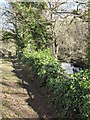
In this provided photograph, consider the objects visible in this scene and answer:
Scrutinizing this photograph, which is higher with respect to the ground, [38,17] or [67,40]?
[38,17]

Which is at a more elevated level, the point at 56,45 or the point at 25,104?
the point at 56,45

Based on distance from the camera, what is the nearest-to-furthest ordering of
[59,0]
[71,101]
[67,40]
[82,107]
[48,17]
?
1. [82,107]
2. [71,101]
3. [59,0]
4. [48,17]
5. [67,40]

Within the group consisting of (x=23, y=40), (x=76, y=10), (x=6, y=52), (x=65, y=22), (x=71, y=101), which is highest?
(x=76, y=10)

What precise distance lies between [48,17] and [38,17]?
2.65 feet

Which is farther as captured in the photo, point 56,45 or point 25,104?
point 56,45

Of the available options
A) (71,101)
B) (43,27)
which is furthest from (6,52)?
(71,101)

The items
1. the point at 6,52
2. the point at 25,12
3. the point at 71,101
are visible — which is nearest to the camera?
the point at 71,101

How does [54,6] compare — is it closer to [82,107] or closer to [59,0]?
[59,0]

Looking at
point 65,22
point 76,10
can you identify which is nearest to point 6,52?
point 65,22

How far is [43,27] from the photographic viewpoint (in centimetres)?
1254

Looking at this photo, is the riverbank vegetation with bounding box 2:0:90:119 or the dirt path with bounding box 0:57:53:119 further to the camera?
the dirt path with bounding box 0:57:53:119

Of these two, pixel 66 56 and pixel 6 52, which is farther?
pixel 6 52

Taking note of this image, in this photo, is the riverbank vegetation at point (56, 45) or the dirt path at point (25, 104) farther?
the dirt path at point (25, 104)

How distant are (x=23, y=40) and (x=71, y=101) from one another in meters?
14.4
